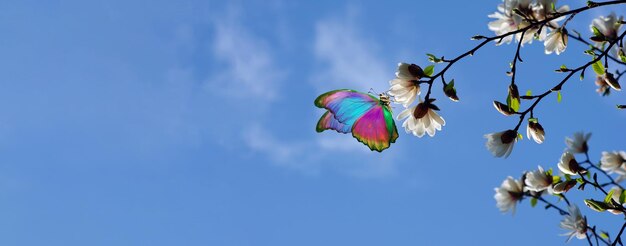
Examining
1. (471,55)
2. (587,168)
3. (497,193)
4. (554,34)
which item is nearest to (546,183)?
(587,168)

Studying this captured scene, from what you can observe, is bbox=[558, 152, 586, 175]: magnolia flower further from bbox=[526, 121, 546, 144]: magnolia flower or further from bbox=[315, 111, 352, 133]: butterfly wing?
bbox=[315, 111, 352, 133]: butterfly wing

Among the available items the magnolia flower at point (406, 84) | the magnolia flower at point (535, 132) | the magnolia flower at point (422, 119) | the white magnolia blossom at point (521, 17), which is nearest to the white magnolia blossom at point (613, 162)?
the magnolia flower at point (535, 132)

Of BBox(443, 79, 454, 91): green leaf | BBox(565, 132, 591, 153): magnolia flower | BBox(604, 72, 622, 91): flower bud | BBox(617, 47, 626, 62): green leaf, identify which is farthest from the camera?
BBox(565, 132, 591, 153): magnolia flower

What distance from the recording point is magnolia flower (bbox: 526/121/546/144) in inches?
82.8

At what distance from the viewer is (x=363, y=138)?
2209 millimetres

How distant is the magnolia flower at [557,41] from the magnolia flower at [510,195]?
94 cm

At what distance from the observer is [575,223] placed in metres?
2.56

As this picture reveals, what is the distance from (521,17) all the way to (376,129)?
572mm

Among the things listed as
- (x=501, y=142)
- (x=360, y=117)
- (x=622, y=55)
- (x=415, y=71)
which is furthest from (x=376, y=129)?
(x=622, y=55)

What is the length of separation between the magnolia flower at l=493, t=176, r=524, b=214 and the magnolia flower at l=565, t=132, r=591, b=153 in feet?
1.04

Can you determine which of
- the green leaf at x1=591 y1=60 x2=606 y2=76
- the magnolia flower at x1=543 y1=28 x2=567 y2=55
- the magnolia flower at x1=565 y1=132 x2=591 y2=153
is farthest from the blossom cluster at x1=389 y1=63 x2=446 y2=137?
the magnolia flower at x1=565 y1=132 x2=591 y2=153

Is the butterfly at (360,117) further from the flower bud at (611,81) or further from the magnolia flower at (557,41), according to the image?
the flower bud at (611,81)

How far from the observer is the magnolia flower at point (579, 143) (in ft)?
8.88

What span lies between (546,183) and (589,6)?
2.64ft
